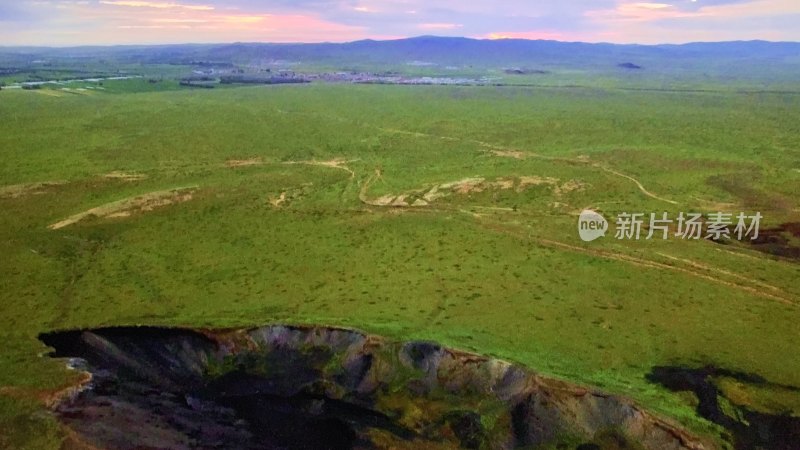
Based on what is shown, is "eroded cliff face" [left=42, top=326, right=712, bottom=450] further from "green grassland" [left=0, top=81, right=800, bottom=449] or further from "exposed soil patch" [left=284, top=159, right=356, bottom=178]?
"exposed soil patch" [left=284, top=159, right=356, bottom=178]

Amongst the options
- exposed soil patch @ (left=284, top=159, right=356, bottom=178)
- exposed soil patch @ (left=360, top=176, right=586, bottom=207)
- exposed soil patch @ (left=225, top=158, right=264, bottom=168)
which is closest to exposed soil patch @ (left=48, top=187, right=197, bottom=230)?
exposed soil patch @ (left=225, top=158, right=264, bottom=168)

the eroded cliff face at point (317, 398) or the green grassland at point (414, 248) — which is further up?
the green grassland at point (414, 248)

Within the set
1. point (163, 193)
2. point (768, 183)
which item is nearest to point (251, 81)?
point (163, 193)

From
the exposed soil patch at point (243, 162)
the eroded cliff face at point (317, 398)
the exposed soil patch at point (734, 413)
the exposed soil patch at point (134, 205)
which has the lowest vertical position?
the eroded cliff face at point (317, 398)

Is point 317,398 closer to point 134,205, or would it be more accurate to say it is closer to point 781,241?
point 134,205

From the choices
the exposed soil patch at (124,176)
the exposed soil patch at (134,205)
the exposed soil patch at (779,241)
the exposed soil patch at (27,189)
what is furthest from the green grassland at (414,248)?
the exposed soil patch at (779,241)

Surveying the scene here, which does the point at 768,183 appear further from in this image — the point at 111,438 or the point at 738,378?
the point at 111,438

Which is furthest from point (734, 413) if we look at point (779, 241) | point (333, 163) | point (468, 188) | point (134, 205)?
point (333, 163)

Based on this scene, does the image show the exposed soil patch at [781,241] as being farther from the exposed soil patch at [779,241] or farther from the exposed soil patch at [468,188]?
the exposed soil patch at [468,188]
